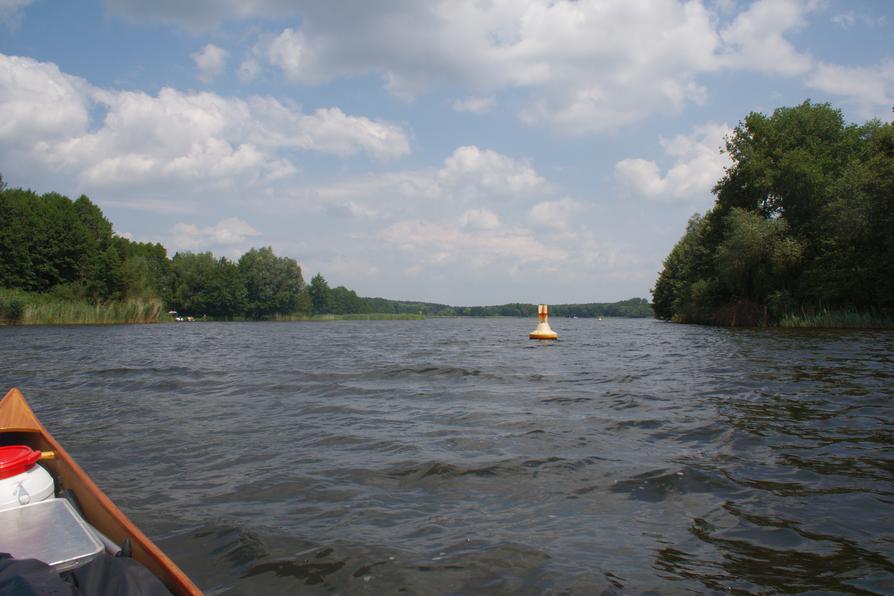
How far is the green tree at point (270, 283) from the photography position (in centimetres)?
10175

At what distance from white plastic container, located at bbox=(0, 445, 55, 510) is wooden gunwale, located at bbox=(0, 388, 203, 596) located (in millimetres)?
192

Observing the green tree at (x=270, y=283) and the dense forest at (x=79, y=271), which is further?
the green tree at (x=270, y=283)

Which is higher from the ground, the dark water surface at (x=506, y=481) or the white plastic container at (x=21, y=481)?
the white plastic container at (x=21, y=481)

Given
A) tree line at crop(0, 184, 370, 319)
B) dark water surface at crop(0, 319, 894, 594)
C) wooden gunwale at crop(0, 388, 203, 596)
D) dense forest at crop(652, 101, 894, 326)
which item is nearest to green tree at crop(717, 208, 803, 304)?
dense forest at crop(652, 101, 894, 326)

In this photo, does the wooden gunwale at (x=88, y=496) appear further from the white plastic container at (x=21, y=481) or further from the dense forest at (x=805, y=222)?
the dense forest at (x=805, y=222)

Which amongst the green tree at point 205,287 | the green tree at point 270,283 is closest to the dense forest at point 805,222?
the green tree at point 270,283

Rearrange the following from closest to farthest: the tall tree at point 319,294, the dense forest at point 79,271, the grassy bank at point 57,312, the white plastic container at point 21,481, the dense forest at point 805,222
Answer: the white plastic container at point 21,481, the dense forest at point 805,222, the grassy bank at point 57,312, the dense forest at point 79,271, the tall tree at point 319,294

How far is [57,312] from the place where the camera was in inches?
1809

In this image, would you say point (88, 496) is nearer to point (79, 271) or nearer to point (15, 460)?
point (15, 460)

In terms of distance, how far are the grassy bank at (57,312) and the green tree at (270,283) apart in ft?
144

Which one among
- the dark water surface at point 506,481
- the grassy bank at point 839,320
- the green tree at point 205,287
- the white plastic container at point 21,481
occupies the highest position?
the green tree at point 205,287

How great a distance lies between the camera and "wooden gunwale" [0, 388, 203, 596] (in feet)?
8.75

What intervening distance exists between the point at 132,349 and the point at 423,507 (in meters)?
23.5

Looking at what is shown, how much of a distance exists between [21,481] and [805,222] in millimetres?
49070
